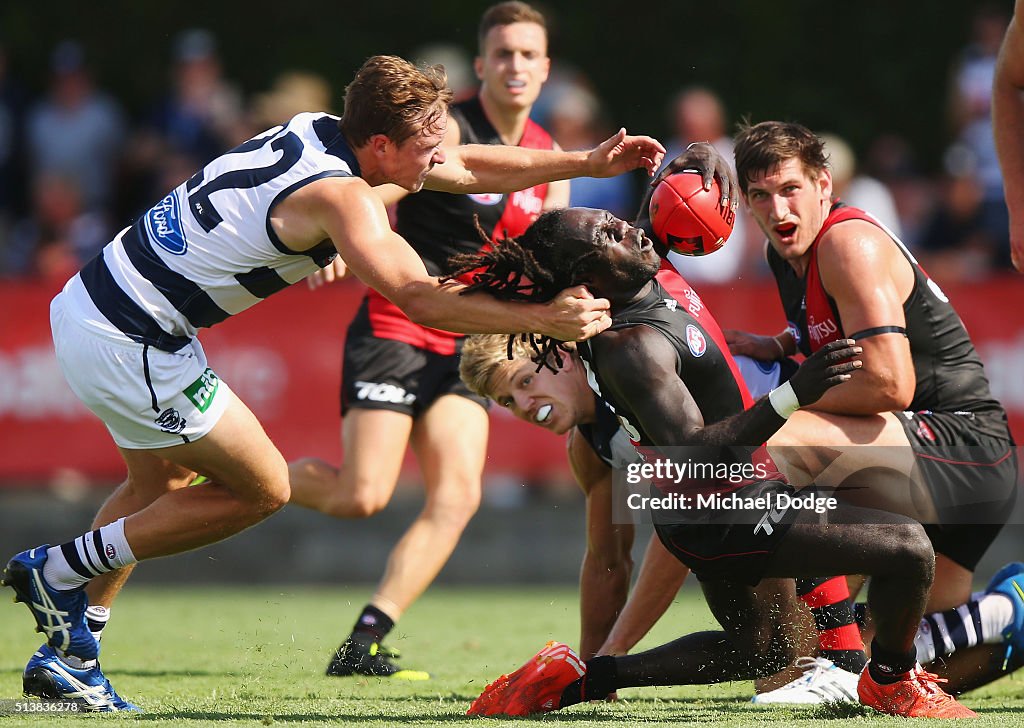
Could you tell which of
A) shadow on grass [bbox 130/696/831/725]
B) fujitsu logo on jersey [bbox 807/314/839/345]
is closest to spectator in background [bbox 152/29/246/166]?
fujitsu logo on jersey [bbox 807/314/839/345]

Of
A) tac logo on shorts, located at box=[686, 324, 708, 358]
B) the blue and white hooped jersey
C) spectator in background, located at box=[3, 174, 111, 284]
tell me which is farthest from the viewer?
spectator in background, located at box=[3, 174, 111, 284]

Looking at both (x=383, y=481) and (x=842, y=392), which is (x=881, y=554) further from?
(x=383, y=481)

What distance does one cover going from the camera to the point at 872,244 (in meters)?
5.20

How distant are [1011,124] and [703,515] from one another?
211 centimetres

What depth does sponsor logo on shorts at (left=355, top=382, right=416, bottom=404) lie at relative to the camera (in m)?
6.66

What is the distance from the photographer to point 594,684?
4.95m

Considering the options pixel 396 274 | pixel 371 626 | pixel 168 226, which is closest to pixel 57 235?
pixel 371 626

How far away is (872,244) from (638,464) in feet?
3.68

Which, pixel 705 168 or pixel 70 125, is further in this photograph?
pixel 70 125

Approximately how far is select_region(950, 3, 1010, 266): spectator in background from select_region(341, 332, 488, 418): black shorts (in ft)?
15.1

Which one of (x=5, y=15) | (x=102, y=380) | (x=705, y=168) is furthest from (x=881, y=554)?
(x=5, y=15)

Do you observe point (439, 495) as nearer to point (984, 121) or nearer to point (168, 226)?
point (168, 226)

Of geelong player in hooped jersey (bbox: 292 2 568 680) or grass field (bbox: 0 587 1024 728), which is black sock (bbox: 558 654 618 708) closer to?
grass field (bbox: 0 587 1024 728)

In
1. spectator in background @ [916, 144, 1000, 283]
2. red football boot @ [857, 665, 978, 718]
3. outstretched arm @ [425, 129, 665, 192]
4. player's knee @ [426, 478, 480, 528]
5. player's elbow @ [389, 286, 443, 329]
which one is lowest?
red football boot @ [857, 665, 978, 718]
